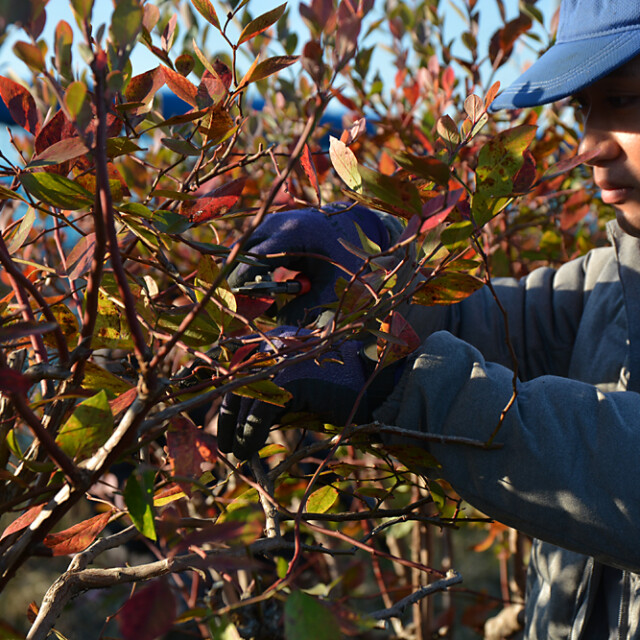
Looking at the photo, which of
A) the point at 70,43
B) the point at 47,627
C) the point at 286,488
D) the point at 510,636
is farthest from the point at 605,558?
the point at 510,636

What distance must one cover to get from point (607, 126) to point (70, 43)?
3.14ft

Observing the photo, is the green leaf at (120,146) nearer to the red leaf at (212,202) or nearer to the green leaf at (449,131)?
the red leaf at (212,202)

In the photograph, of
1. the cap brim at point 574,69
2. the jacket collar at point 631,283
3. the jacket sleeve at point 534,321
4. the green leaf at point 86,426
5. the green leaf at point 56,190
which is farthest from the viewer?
the jacket sleeve at point 534,321

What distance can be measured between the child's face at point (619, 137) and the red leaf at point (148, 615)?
987mm

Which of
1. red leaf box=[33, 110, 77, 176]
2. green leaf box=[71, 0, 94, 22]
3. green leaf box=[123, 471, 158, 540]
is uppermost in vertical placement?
green leaf box=[71, 0, 94, 22]

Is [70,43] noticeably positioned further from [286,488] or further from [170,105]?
[170,105]

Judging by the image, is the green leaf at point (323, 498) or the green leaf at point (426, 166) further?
the green leaf at point (323, 498)

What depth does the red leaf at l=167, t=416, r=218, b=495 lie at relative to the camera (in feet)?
1.86

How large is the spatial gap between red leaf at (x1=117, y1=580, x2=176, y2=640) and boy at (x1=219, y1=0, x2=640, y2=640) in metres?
0.38

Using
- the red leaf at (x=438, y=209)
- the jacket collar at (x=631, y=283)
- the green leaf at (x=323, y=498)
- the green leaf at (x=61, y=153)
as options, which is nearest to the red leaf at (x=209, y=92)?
the green leaf at (x=61, y=153)

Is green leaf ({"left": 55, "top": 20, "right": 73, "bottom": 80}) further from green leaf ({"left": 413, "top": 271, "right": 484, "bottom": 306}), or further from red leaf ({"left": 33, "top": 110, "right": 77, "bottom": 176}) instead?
green leaf ({"left": 413, "top": 271, "right": 484, "bottom": 306})

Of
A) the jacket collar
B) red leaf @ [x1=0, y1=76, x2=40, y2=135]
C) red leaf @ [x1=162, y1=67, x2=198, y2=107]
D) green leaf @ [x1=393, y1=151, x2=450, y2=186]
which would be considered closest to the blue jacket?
the jacket collar

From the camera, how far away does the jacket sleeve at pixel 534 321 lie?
145 cm

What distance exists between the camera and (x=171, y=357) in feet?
4.96
